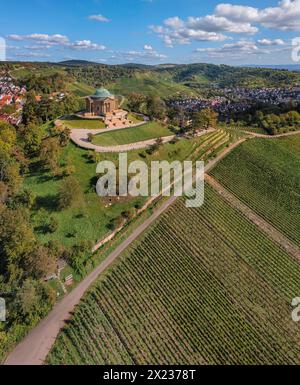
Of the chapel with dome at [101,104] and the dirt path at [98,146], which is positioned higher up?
the chapel with dome at [101,104]

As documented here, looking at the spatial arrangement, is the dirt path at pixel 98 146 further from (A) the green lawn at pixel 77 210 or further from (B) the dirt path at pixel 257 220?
(B) the dirt path at pixel 257 220

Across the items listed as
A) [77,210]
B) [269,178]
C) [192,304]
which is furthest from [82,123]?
[192,304]

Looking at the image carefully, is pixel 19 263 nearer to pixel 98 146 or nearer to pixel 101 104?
pixel 98 146
